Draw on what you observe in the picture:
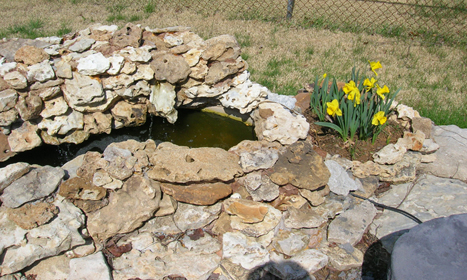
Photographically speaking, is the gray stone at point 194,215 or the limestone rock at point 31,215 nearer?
the limestone rock at point 31,215

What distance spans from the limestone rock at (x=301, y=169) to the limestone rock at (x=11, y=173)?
5.74 feet

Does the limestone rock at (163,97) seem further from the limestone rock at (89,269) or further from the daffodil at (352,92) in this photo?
the daffodil at (352,92)

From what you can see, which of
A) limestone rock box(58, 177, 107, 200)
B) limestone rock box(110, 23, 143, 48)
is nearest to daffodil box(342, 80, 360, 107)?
limestone rock box(110, 23, 143, 48)

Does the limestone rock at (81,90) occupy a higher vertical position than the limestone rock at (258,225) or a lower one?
higher

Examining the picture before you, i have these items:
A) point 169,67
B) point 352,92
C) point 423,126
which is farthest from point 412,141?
point 169,67

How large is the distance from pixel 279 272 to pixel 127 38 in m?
2.24

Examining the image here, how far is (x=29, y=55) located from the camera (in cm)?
279

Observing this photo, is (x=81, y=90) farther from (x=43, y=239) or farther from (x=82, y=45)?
(x=43, y=239)

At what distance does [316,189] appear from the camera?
2893 mm

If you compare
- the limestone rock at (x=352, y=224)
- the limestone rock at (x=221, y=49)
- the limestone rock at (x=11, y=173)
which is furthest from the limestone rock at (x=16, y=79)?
the limestone rock at (x=352, y=224)

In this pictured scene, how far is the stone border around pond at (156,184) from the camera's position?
96.9 inches

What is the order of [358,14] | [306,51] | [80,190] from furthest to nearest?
[358,14], [306,51], [80,190]

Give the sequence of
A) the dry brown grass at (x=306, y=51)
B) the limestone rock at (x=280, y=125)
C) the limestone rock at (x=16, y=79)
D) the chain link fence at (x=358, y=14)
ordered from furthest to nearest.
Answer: the chain link fence at (x=358, y=14) < the dry brown grass at (x=306, y=51) < the limestone rock at (x=280, y=125) < the limestone rock at (x=16, y=79)

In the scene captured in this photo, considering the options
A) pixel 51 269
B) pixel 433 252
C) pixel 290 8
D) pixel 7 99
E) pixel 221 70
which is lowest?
pixel 51 269
